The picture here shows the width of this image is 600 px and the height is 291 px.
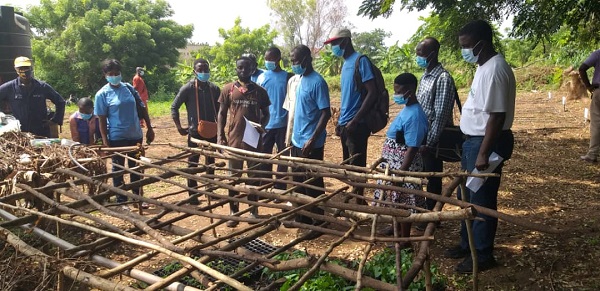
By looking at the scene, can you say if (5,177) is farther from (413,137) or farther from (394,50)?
(394,50)

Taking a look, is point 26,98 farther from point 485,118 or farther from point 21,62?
point 485,118

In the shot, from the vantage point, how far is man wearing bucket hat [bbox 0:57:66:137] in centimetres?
562

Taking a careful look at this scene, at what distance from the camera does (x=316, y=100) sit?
4.49 meters

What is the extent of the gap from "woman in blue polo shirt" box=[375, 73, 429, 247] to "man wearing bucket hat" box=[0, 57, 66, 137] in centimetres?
441

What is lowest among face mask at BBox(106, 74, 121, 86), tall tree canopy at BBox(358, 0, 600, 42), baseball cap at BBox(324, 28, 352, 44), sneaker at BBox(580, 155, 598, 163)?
sneaker at BBox(580, 155, 598, 163)

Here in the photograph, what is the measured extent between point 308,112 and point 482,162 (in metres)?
1.89

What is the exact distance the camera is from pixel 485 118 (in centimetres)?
317

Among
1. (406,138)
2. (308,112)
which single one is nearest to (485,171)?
(406,138)

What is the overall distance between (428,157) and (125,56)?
2062 centimetres

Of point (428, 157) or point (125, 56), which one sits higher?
point (125, 56)

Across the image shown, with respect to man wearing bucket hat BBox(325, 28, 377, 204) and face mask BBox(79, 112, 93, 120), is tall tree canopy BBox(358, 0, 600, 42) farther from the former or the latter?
face mask BBox(79, 112, 93, 120)

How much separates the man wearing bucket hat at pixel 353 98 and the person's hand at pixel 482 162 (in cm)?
140

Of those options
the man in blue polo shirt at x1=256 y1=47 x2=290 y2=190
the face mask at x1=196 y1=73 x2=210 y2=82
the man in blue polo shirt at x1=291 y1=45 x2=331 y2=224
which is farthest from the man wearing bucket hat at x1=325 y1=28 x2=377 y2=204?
the face mask at x1=196 y1=73 x2=210 y2=82

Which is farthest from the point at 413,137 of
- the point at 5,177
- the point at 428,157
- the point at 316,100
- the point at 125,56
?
the point at 125,56
